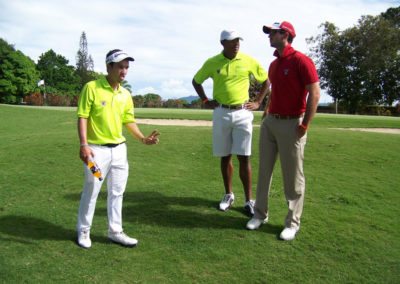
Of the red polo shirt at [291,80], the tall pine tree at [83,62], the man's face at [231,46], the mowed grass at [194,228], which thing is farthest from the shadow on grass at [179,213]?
the tall pine tree at [83,62]

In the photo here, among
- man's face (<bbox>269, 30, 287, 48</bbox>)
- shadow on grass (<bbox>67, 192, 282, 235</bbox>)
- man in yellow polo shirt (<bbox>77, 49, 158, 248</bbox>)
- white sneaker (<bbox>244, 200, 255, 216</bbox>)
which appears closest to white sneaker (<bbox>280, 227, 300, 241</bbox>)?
shadow on grass (<bbox>67, 192, 282, 235</bbox>)

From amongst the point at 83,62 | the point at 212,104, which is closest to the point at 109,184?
the point at 212,104

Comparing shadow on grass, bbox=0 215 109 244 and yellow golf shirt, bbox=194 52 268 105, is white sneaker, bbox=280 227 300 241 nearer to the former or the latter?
yellow golf shirt, bbox=194 52 268 105

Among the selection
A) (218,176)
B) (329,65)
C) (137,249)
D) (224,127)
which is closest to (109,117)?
(137,249)

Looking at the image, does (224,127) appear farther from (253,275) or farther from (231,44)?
(253,275)

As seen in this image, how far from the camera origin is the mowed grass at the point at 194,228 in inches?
158

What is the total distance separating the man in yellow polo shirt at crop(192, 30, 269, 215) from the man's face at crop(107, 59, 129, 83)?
5.64 feet

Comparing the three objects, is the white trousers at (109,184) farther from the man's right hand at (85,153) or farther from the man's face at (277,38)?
the man's face at (277,38)

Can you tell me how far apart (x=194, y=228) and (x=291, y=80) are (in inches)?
86.1

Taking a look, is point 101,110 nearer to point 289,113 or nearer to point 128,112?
point 128,112

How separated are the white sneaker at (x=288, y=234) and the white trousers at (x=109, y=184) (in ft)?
6.26

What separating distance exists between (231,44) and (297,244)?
2756mm

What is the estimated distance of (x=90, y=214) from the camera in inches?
177

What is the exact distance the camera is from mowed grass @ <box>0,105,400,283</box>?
158 inches
